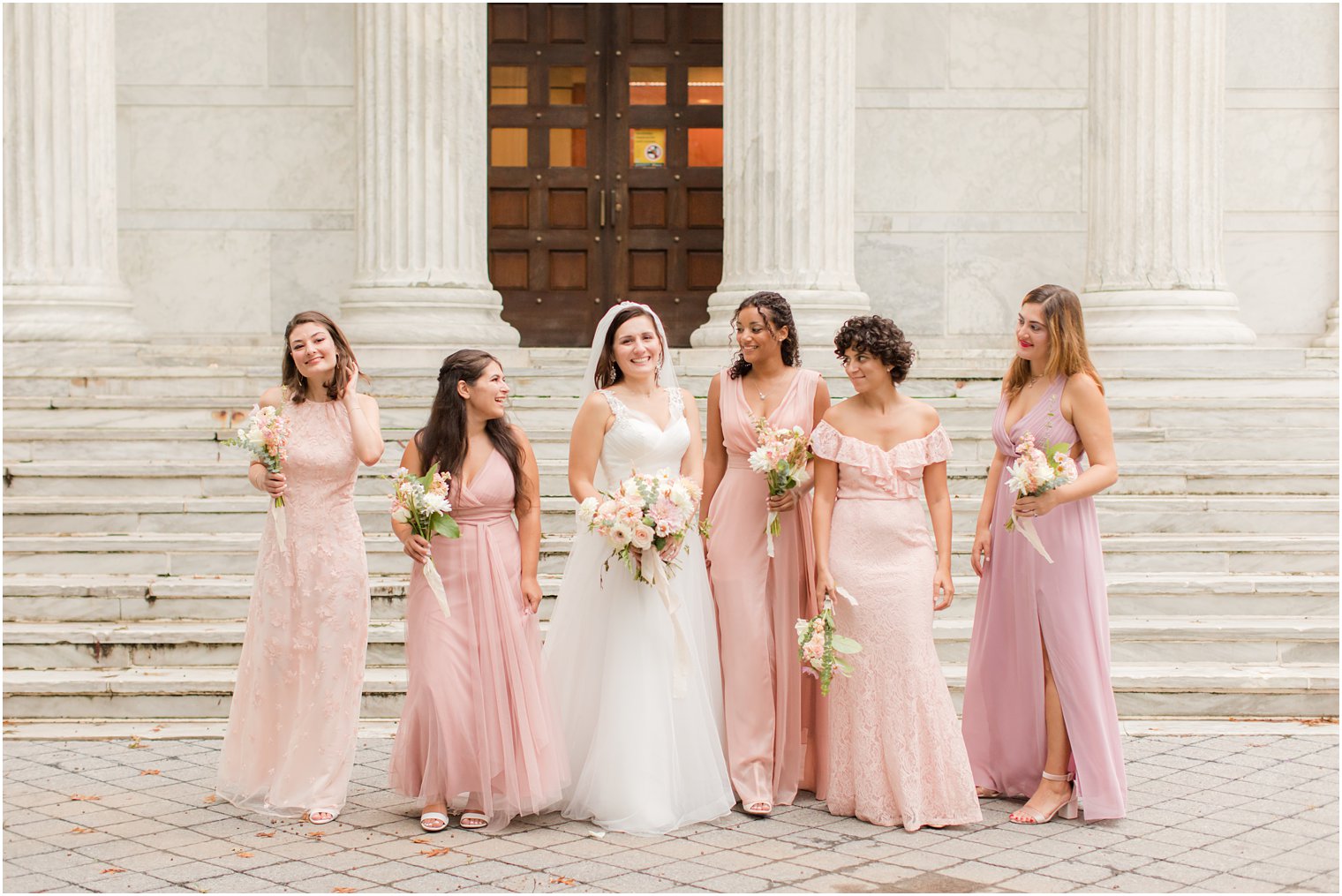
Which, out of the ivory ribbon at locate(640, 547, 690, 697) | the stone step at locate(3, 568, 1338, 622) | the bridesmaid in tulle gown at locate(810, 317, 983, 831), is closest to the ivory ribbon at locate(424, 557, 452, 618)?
the ivory ribbon at locate(640, 547, 690, 697)

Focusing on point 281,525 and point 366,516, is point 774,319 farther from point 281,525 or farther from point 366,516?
point 366,516

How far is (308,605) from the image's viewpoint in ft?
21.2

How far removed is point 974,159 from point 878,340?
8780 millimetres

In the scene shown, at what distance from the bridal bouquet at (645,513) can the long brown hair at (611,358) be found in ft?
Answer: 2.00

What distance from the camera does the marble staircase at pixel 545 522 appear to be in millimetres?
8211

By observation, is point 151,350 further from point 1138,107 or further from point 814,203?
point 1138,107

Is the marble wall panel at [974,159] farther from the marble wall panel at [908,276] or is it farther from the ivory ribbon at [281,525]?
the ivory ribbon at [281,525]

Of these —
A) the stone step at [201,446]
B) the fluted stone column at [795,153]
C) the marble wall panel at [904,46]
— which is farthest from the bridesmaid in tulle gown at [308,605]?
the marble wall panel at [904,46]

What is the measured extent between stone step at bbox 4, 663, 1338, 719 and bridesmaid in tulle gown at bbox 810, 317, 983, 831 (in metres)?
1.99

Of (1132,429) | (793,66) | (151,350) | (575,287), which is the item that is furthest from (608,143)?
(1132,429)

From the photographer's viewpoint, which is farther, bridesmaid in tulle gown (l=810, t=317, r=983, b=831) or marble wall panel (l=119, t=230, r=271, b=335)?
marble wall panel (l=119, t=230, r=271, b=335)

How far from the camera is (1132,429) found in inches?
419

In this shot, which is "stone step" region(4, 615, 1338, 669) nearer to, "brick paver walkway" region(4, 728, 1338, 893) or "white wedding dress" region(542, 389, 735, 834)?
"brick paver walkway" region(4, 728, 1338, 893)

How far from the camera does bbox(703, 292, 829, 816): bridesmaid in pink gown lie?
6.59 metres
